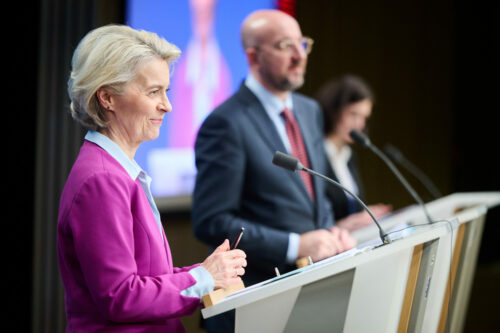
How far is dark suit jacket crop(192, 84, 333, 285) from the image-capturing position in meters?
1.96

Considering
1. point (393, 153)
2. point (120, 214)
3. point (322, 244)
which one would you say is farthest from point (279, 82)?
point (120, 214)

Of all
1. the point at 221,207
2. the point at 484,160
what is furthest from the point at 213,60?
the point at 484,160

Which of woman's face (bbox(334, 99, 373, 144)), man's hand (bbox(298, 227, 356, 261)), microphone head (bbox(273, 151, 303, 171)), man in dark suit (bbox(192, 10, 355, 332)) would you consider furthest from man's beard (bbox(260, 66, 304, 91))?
woman's face (bbox(334, 99, 373, 144))

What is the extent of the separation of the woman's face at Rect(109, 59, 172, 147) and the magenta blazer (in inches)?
3.0

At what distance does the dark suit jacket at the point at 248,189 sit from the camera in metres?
1.96

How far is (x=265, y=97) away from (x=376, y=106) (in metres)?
3.10

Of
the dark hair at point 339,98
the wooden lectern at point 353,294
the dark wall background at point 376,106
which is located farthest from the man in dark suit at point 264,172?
the dark hair at point 339,98

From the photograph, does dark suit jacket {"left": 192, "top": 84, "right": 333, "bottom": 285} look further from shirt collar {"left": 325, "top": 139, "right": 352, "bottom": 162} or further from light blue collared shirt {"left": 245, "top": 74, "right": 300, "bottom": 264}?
shirt collar {"left": 325, "top": 139, "right": 352, "bottom": 162}

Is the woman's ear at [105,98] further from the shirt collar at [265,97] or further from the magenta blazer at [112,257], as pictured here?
the shirt collar at [265,97]

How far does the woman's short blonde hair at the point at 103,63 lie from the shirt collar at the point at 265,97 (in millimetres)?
841

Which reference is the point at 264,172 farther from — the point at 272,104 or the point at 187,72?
the point at 187,72

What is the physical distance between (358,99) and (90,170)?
2265 mm

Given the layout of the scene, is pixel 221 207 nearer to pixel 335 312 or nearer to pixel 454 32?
pixel 335 312

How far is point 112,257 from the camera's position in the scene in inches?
45.9
